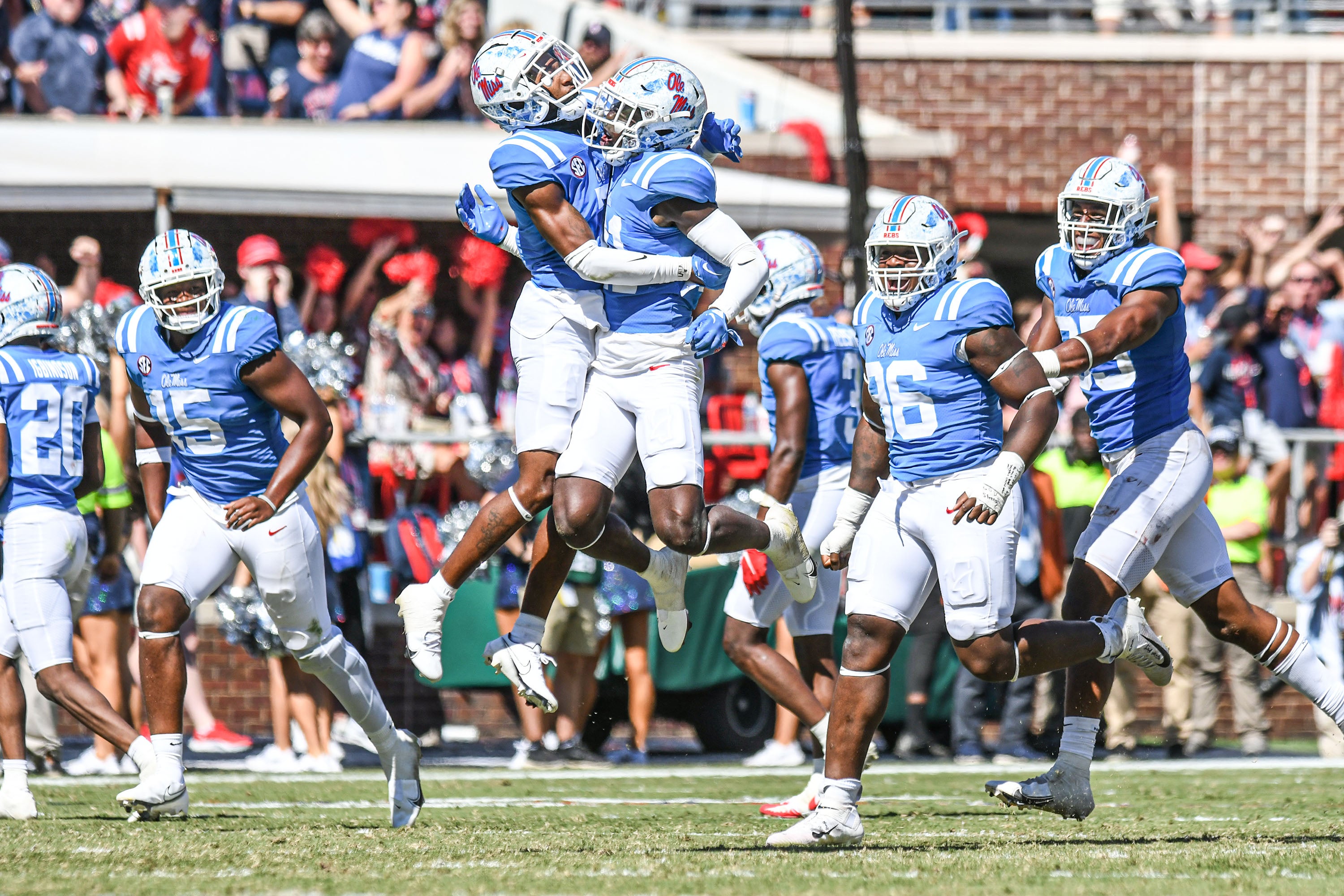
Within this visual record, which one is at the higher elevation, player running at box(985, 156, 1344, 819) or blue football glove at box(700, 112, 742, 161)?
blue football glove at box(700, 112, 742, 161)

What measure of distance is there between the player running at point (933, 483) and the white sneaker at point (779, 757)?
14.2ft

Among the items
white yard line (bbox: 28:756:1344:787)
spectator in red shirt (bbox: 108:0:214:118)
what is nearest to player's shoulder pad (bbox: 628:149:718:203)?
white yard line (bbox: 28:756:1344:787)

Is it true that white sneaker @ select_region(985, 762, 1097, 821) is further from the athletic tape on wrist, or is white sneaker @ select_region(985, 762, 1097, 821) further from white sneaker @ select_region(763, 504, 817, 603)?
the athletic tape on wrist

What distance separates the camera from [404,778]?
719 cm

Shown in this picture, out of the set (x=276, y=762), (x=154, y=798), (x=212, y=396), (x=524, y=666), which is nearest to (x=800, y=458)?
(x=524, y=666)

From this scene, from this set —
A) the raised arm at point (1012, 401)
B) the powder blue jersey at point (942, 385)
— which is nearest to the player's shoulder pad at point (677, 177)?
the powder blue jersey at point (942, 385)

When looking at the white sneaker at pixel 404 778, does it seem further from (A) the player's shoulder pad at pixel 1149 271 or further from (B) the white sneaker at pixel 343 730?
(A) the player's shoulder pad at pixel 1149 271

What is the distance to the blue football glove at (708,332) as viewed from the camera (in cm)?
630

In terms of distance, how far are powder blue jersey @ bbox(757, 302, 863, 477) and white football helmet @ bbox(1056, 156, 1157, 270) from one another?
1.51m

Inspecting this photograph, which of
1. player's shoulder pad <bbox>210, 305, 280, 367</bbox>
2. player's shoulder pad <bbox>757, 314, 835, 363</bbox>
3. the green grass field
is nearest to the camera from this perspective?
the green grass field

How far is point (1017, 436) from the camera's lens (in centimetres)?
602

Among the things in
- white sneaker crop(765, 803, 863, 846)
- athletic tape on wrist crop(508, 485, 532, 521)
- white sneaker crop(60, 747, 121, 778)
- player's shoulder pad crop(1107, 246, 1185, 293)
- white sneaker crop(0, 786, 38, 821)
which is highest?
player's shoulder pad crop(1107, 246, 1185, 293)

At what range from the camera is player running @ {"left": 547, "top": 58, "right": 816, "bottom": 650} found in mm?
6508

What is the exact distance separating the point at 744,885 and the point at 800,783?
4.24 m
